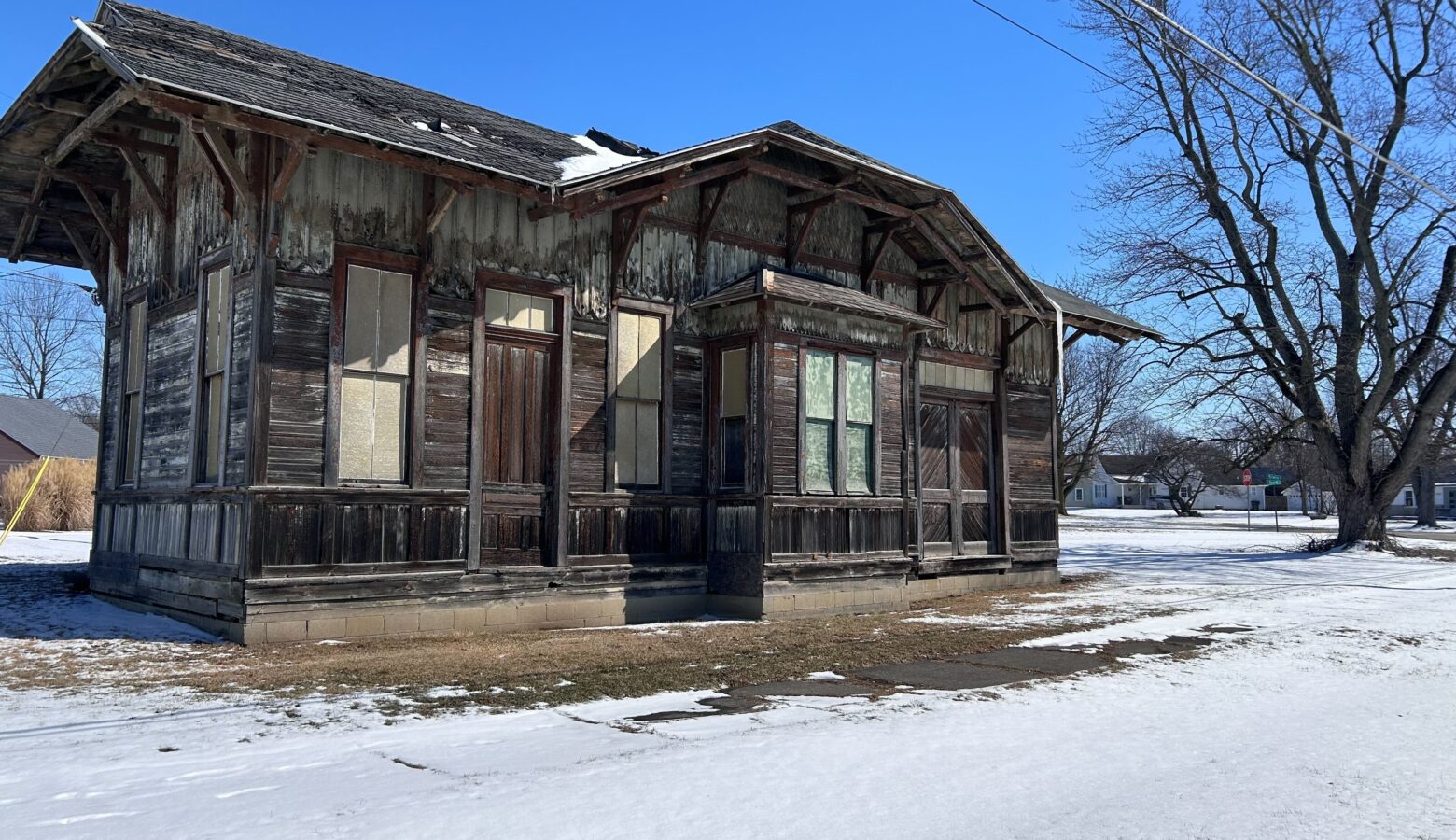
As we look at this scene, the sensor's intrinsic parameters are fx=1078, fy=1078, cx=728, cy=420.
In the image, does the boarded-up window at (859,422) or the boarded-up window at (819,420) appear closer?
the boarded-up window at (819,420)

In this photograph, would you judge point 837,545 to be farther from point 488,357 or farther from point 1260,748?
point 1260,748

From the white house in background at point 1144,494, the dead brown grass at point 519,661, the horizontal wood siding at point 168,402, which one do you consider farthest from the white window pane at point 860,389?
the white house in background at point 1144,494

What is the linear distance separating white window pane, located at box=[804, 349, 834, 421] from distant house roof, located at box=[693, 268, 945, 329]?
2.09 ft

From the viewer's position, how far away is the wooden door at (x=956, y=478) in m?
16.7

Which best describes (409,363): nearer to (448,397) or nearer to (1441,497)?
(448,397)

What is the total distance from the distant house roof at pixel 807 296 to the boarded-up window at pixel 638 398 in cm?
83

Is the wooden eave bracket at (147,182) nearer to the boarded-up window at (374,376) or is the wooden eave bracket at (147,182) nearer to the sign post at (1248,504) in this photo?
the boarded-up window at (374,376)

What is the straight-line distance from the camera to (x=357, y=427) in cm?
1064

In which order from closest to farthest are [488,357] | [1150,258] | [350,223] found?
[350,223]
[488,357]
[1150,258]

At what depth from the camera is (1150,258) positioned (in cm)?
3002

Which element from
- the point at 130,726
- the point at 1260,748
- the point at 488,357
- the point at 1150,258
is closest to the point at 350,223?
the point at 488,357

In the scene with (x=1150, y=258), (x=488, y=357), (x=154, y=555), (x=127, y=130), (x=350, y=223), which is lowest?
(x=154, y=555)

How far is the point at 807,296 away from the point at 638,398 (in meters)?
2.40

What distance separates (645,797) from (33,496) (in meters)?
26.9
